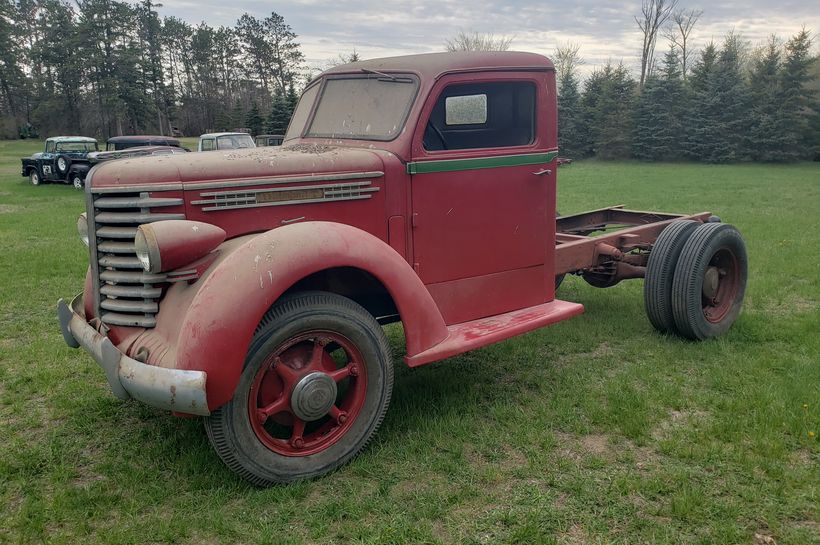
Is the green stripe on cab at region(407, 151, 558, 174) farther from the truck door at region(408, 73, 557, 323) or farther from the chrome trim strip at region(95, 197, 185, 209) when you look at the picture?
the chrome trim strip at region(95, 197, 185, 209)

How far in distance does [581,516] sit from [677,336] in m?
2.65

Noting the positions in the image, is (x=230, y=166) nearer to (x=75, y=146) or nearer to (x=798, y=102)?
(x=75, y=146)

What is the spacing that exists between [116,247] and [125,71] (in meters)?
42.2

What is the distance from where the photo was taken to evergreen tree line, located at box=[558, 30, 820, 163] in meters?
24.0

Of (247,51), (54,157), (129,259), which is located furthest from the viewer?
(247,51)

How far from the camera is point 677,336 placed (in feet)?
16.6

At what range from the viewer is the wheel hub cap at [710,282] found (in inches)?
197

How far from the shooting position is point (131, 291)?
3.16m

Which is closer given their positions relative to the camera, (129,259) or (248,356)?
(248,356)

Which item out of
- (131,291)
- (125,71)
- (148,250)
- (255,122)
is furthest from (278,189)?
(125,71)

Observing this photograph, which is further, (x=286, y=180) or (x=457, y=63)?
(x=457, y=63)

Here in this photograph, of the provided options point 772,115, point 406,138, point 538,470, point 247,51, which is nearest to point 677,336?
point 538,470

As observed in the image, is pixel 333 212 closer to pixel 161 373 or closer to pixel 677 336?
pixel 161 373

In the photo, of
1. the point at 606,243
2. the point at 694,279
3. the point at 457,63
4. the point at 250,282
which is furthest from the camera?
the point at 606,243
